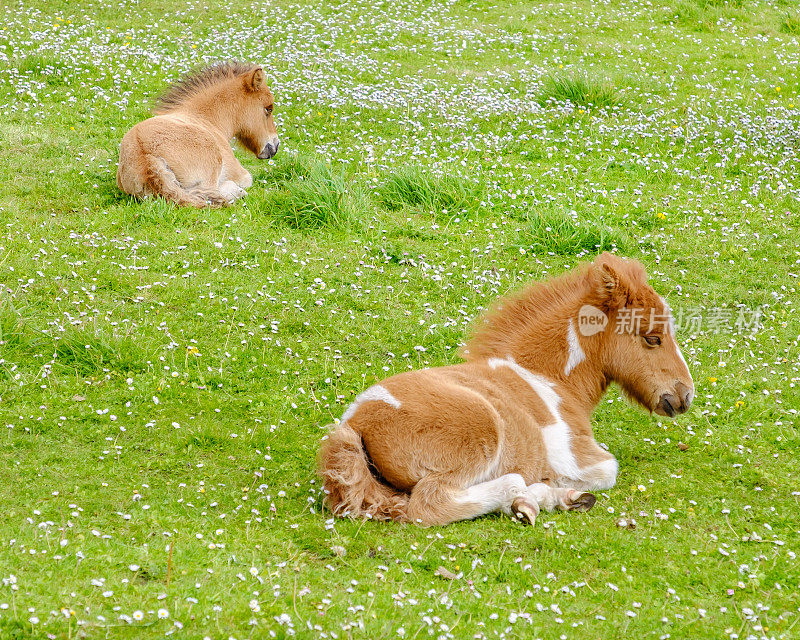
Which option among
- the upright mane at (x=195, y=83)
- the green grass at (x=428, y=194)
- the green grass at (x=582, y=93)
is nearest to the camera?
the green grass at (x=428, y=194)

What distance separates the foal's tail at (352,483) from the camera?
6262 millimetres

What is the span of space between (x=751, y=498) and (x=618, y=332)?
1614 millimetres

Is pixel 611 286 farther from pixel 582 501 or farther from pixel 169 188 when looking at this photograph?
pixel 169 188

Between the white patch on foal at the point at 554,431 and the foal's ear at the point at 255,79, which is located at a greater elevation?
the foal's ear at the point at 255,79

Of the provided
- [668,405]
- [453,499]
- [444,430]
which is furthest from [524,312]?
[453,499]

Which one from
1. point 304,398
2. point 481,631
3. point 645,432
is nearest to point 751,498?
point 645,432

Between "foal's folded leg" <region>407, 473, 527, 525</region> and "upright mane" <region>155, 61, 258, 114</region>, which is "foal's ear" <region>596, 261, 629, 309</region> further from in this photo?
"upright mane" <region>155, 61, 258, 114</region>

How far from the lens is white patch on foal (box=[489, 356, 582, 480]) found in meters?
6.95

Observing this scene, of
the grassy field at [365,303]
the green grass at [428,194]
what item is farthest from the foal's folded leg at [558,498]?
the green grass at [428,194]

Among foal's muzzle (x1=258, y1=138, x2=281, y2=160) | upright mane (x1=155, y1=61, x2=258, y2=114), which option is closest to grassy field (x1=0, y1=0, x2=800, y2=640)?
foal's muzzle (x1=258, y1=138, x2=281, y2=160)

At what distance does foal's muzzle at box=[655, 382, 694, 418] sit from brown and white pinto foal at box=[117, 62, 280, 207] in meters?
6.69

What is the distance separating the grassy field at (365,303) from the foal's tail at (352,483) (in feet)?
0.45

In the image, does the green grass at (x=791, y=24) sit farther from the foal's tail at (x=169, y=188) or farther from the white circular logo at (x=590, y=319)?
the white circular logo at (x=590, y=319)

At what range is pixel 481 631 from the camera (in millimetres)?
5148
